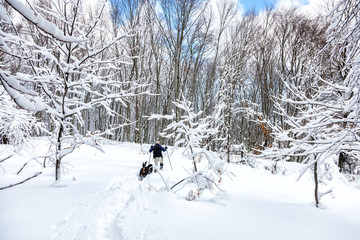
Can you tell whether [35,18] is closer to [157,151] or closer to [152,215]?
[152,215]

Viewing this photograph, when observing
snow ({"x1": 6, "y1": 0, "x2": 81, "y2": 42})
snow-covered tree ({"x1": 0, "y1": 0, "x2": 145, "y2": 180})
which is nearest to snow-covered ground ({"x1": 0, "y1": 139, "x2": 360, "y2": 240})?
snow-covered tree ({"x1": 0, "y1": 0, "x2": 145, "y2": 180})

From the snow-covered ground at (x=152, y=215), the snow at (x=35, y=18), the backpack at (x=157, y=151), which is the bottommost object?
the snow-covered ground at (x=152, y=215)

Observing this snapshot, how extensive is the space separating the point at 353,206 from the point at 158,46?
13771mm

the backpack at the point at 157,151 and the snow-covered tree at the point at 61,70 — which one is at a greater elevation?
the snow-covered tree at the point at 61,70

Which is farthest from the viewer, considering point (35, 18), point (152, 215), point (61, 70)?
point (61, 70)

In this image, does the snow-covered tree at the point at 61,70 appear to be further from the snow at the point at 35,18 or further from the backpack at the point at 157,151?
the backpack at the point at 157,151

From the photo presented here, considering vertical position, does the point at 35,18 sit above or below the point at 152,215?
above

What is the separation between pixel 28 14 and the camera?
2.51 ft

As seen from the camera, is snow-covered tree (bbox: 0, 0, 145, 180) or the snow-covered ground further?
the snow-covered ground

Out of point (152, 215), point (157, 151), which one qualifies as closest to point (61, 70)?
point (152, 215)

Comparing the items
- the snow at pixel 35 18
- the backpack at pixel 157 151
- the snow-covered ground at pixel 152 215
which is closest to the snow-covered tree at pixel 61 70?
the snow at pixel 35 18

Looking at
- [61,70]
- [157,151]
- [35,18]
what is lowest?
[157,151]

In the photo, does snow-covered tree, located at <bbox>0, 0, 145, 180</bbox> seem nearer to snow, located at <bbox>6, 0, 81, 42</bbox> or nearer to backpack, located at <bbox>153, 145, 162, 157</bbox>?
snow, located at <bbox>6, 0, 81, 42</bbox>

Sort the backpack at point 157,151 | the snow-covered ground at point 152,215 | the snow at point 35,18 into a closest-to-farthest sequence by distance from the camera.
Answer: the snow at point 35,18 → the snow-covered ground at point 152,215 → the backpack at point 157,151
